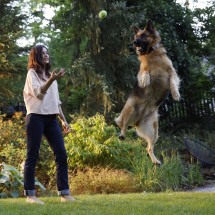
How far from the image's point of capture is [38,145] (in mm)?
5477

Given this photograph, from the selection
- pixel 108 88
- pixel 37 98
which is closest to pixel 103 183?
pixel 37 98

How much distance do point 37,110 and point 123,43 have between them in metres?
7.47

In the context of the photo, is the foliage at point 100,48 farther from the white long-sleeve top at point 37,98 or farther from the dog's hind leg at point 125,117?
the white long-sleeve top at point 37,98

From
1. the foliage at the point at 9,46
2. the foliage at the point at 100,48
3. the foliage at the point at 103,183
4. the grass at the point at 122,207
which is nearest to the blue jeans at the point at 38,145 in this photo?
the grass at the point at 122,207

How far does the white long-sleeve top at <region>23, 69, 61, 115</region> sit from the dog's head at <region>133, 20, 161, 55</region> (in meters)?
1.14

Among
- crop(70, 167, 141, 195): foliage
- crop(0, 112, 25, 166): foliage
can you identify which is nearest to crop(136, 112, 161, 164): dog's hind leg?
crop(70, 167, 141, 195): foliage

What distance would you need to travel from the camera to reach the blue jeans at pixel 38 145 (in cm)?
540

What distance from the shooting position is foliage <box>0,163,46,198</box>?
24.8 feet

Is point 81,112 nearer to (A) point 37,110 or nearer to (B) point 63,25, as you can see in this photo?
(B) point 63,25

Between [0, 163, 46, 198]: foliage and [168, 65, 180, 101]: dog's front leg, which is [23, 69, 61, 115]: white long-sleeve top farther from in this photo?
[0, 163, 46, 198]: foliage

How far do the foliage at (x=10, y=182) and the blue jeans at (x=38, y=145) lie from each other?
203 centimetres

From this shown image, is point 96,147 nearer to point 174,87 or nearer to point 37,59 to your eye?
point 37,59

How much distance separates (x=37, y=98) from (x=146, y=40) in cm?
137

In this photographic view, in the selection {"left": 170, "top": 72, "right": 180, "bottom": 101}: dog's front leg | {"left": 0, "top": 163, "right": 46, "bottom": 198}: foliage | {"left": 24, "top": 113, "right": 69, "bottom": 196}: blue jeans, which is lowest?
{"left": 0, "top": 163, "right": 46, "bottom": 198}: foliage
